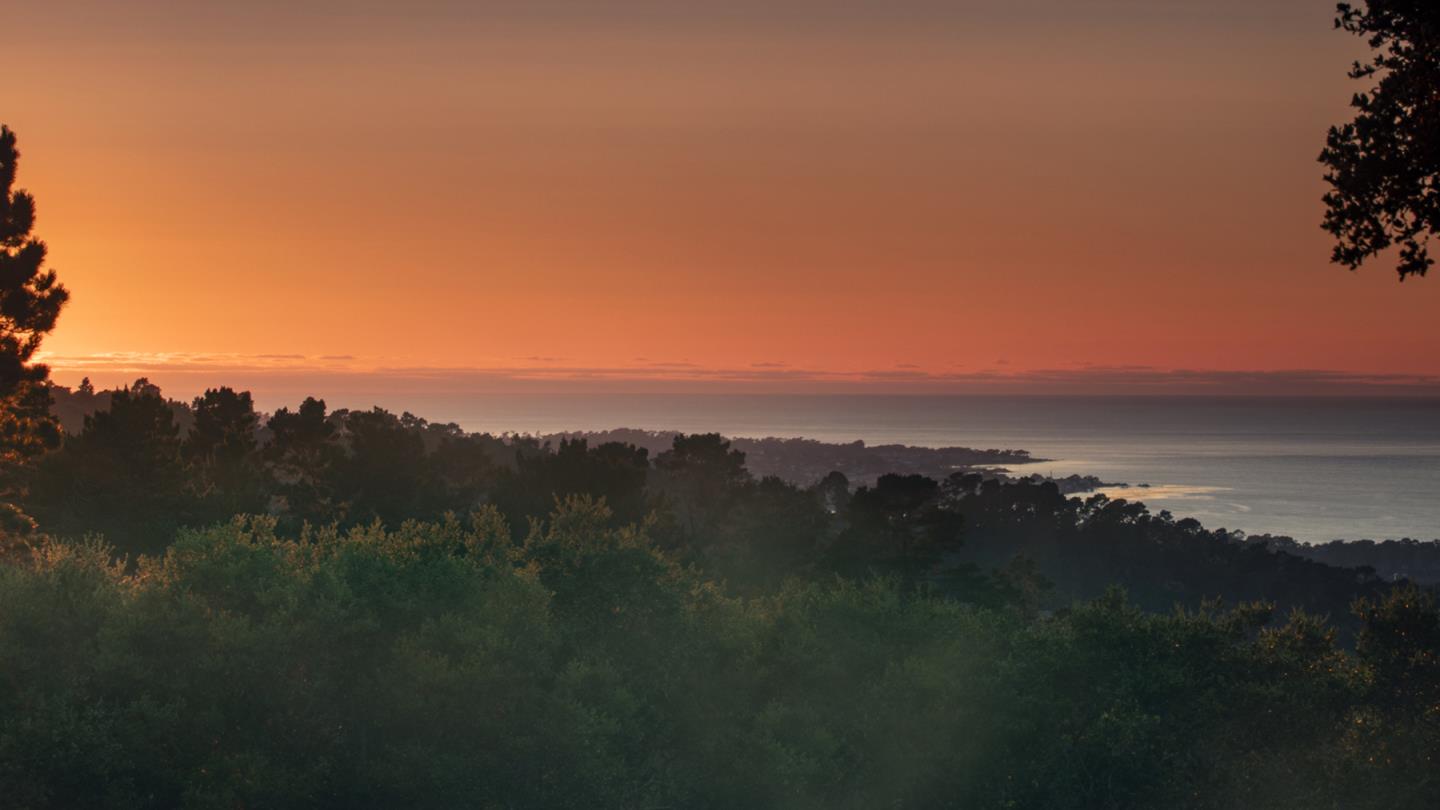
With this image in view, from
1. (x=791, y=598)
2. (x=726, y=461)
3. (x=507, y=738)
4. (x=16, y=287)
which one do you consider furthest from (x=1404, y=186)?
(x=726, y=461)

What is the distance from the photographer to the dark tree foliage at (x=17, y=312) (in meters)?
45.3

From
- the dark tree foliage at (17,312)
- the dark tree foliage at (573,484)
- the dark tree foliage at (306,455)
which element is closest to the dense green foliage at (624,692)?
the dark tree foliage at (17,312)

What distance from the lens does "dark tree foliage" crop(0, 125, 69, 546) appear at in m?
45.3

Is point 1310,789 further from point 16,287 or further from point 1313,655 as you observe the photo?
point 16,287

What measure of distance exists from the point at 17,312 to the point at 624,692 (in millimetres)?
26001

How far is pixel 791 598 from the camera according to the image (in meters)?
45.0

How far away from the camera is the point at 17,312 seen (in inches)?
1794

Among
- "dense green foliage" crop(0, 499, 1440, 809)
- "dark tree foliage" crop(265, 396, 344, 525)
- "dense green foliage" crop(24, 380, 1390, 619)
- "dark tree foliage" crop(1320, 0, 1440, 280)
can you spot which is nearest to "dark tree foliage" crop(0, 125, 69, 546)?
"dense green foliage" crop(24, 380, 1390, 619)

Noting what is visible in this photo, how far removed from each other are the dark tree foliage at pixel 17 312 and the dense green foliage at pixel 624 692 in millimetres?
9934

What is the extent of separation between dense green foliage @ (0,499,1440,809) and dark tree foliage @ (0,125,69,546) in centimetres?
993

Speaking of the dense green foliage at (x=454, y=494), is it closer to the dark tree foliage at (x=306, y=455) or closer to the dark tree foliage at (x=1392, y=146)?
the dark tree foliage at (x=306, y=455)

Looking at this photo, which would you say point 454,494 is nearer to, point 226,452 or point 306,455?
point 306,455

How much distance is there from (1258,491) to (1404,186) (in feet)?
647

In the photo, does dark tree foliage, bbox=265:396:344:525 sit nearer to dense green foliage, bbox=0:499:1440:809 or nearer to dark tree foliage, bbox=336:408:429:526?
dark tree foliage, bbox=336:408:429:526
